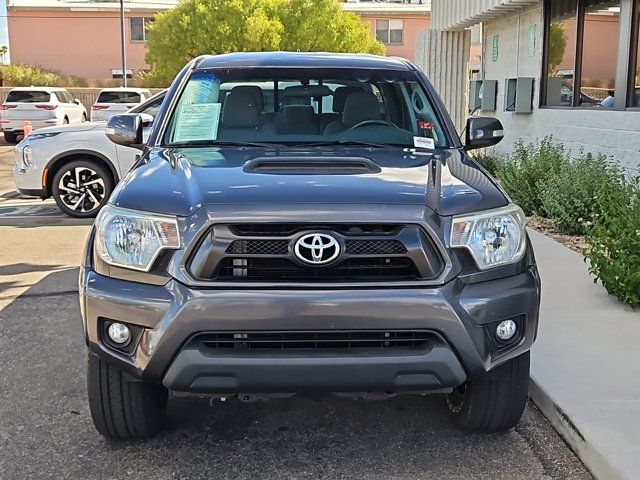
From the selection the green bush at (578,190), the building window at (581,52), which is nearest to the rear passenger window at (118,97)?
the building window at (581,52)

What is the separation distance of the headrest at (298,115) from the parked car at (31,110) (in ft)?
70.5

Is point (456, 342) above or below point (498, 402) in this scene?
above

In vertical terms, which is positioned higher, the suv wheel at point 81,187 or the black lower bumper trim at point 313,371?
the black lower bumper trim at point 313,371

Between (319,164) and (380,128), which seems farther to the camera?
(380,128)

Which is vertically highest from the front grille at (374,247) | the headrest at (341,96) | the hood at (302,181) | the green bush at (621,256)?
the headrest at (341,96)

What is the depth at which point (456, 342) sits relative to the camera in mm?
3043

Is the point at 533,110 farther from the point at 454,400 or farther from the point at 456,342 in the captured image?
the point at 456,342

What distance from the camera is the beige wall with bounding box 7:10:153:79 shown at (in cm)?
4588

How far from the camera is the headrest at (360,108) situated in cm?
454

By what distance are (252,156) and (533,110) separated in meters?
8.68

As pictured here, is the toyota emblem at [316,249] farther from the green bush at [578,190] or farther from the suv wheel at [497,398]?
the green bush at [578,190]

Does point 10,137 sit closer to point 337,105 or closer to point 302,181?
point 337,105

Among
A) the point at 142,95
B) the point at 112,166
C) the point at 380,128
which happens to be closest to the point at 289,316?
the point at 380,128

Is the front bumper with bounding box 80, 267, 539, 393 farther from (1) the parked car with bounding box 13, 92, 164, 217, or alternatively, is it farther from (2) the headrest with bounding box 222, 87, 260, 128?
(1) the parked car with bounding box 13, 92, 164, 217
